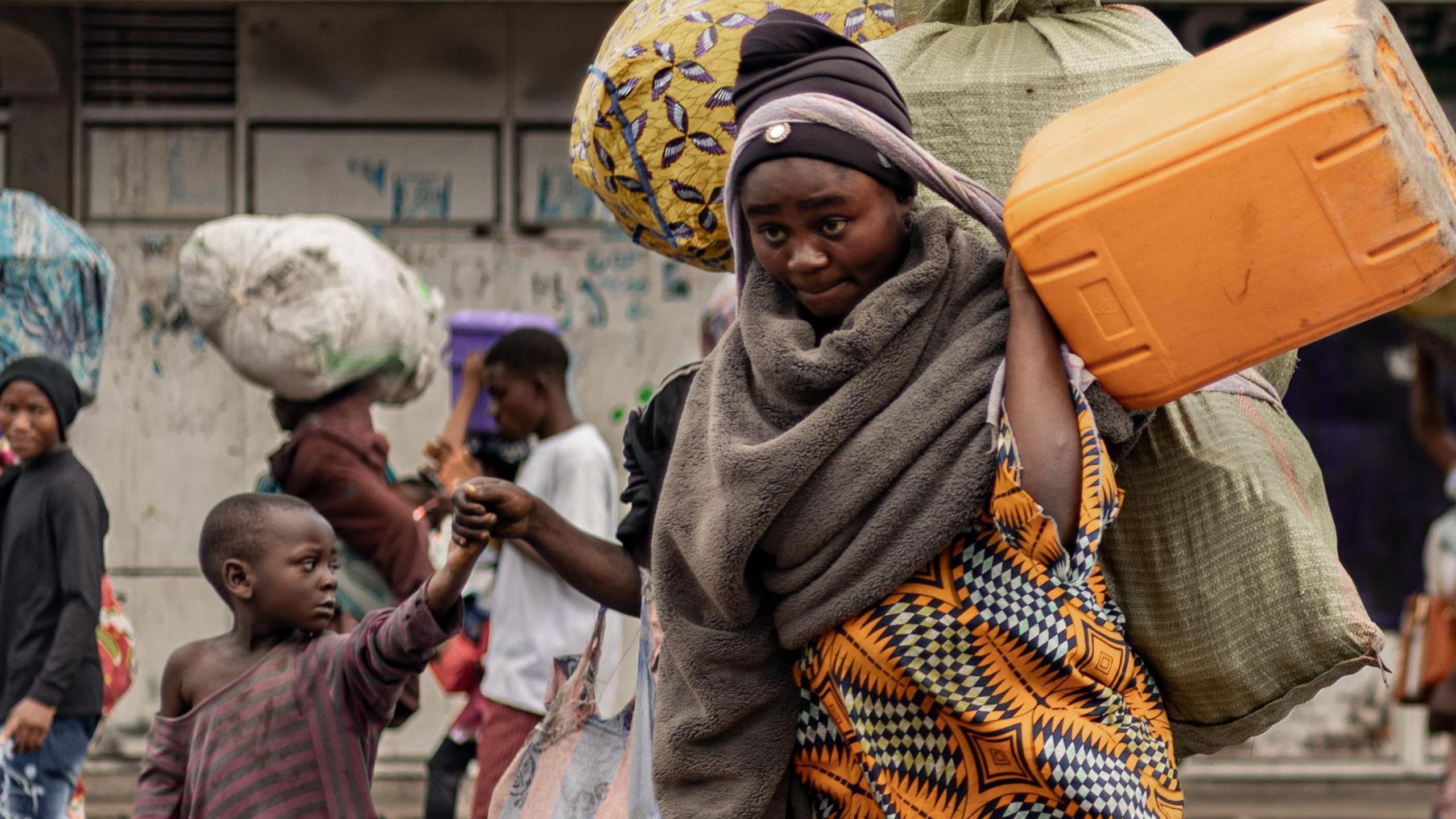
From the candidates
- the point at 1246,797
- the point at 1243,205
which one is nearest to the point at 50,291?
the point at 1243,205

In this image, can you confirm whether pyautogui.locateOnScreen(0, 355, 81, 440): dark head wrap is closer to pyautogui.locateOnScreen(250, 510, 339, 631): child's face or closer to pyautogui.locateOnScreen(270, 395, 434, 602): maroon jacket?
pyautogui.locateOnScreen(270, 395, 434, 602): maroon jacket

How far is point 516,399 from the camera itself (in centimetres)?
561

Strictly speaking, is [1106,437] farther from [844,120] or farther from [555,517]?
[555,517]

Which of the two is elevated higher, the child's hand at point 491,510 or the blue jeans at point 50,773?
the child's hand at point 491,510

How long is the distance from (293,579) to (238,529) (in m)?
0.16

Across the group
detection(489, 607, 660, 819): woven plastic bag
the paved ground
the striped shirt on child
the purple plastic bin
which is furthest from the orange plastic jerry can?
the paved ground

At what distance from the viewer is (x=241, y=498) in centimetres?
360

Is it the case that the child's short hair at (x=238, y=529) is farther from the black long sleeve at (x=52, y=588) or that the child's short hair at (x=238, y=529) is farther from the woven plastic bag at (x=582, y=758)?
the black long sleeve at (x=52, y=588)

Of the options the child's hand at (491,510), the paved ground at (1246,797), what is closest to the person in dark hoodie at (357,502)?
the child's hand at (491,510)

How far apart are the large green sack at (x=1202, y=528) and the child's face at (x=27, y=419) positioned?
11.4 feet

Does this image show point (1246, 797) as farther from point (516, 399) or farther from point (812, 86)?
point (812, 86)

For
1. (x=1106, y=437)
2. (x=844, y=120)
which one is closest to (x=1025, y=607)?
(x=1106, y=437)

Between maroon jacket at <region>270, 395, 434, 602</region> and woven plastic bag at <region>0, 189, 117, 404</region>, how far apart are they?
3.19 ft

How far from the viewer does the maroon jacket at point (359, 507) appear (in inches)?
207
